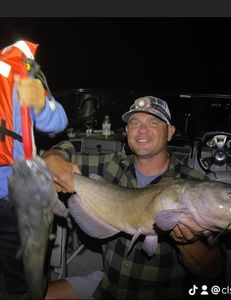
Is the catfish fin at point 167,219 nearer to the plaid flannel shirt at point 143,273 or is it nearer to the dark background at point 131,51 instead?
the plaid flannel shirt at point 143,273

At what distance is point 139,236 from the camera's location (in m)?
2.72

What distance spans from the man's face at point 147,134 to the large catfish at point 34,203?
1069 millimetres

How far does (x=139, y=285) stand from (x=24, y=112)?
1518mm

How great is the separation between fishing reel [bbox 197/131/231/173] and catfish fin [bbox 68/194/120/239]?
1.24 metres

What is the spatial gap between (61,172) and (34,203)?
662 millimetres

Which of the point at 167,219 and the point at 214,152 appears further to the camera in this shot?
the point at 214,152

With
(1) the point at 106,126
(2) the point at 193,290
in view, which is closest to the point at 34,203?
(2) the point at 193,290

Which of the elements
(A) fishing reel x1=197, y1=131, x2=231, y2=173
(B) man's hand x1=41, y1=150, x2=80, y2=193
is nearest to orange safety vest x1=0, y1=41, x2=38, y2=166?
(B) man's hand x1=41, y1=150, x2=80, y2=193

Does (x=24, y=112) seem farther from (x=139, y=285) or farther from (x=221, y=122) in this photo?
(x=221, y=122)

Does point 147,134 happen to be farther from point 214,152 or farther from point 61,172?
point 214,152

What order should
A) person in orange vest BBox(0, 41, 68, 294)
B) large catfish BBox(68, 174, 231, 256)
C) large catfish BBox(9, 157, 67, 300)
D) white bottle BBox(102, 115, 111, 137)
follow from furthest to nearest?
white bottle BBox(102, 115, 111, 137)
large catfish BBox(68, 174, 231, 256)
person in orange vest BBox(0, 41, 68, 294)
large catfish BBox(9, 157, 67, 300)

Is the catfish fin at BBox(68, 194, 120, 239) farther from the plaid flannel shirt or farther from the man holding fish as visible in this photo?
the plaid flannel shirt

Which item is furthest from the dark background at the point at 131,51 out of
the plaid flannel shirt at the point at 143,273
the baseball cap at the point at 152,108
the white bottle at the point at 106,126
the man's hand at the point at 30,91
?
the man's hand at the point at 30,91

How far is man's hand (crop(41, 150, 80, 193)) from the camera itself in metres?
2.56
